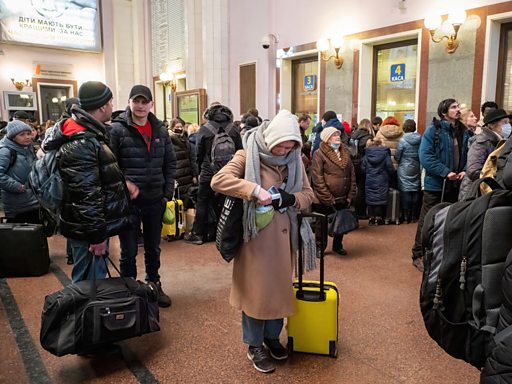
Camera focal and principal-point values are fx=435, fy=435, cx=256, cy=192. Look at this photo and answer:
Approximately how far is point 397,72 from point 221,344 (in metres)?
6.70

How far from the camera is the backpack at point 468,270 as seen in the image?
1419mm

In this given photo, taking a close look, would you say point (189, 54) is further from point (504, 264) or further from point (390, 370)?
point (504, 264)

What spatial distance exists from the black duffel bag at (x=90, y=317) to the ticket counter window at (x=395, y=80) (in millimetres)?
6541

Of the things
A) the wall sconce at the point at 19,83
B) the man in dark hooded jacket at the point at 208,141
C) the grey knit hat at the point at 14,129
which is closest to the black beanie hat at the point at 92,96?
the grey knit hat at the point at 14,129

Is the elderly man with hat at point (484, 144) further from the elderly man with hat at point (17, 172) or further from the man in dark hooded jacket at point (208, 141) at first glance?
the elderly man with hat at point (17, 172)

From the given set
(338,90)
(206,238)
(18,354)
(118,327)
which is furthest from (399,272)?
(338,90)

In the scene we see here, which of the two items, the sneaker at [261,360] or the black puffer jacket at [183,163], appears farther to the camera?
the black puffer jacket at [183,163]

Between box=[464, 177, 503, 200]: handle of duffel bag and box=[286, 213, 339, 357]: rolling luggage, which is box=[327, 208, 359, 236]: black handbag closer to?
box=[286, 213, 339, 357]: rolling luggage

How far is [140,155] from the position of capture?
3.34m

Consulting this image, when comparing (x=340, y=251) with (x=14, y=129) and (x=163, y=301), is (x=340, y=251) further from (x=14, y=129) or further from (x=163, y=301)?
(x=14, y=129)

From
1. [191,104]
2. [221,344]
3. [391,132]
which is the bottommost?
[221,344]

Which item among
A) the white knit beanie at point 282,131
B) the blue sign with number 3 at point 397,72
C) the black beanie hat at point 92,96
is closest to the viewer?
the white knit beanie at point 282,131

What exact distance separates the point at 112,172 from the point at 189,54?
10083 mm

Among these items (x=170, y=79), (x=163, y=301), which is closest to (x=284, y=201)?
(x=163, y=301)
